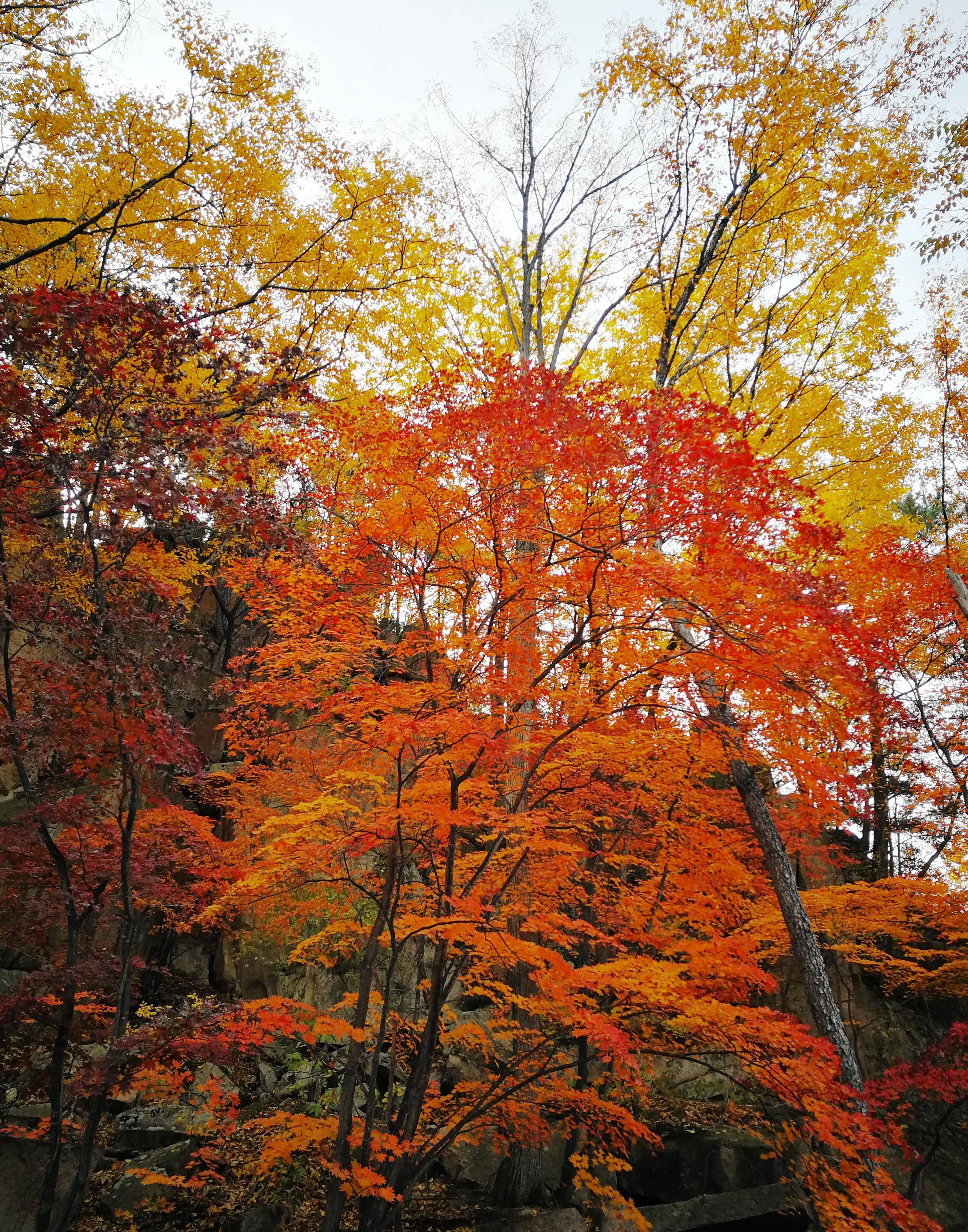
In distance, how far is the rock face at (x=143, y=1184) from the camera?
7223mm

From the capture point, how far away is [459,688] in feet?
20.1

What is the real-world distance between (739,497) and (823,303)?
669cm

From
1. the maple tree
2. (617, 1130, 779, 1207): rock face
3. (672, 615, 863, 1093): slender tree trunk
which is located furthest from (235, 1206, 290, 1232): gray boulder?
(672, 615, 863, 1093): slender tree trunk

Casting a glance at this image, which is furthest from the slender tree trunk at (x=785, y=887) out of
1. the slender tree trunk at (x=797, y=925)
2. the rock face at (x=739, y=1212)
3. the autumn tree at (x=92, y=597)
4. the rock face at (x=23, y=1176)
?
the rock face at (x=23, y=1176)

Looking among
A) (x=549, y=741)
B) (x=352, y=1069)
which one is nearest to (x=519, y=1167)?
(x=352, y=1069)

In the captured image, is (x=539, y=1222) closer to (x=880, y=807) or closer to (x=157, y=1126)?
(x=157, y=1126)

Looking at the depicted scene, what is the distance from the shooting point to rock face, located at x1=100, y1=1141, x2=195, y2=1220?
722 centimetres

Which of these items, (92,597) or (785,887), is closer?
(92,597)

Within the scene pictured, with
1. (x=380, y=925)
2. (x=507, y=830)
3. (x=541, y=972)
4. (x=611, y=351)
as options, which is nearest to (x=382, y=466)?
(x=507, y=830)

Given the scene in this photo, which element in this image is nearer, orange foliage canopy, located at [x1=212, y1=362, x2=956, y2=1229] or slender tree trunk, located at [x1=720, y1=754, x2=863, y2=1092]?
orange foliage canopy, located at [x1=212, y1=362, x2=956, y2=1229]

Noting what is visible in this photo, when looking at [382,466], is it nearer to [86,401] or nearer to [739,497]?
[86,401]

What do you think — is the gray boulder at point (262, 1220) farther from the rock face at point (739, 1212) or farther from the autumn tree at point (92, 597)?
the rock face at point (739, 1212)

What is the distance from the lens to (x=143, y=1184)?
7410 mm

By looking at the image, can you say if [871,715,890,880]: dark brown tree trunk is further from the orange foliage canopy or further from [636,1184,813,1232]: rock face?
[636,1184,813,1232]: rock face
